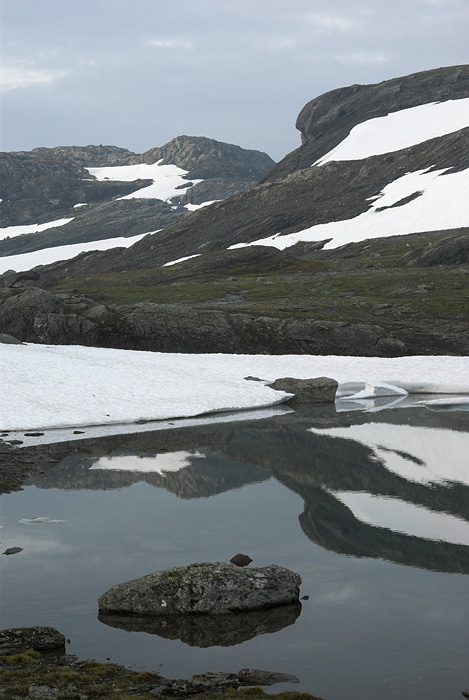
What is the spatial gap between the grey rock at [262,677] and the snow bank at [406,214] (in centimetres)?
13443

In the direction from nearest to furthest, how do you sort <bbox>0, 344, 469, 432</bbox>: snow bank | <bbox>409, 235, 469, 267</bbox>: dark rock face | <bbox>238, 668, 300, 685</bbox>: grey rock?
<bbox>238, 668, 300, 685</bbox>: grey rock
<bbox>0, 344, 469, 432</bbox>: snow bank
<bbox>409, 235, 469, 267</bbox>: dark rock face

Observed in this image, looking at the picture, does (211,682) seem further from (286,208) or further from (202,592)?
(286,208)

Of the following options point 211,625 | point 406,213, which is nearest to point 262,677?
point 211,625

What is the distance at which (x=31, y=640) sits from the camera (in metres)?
12.2

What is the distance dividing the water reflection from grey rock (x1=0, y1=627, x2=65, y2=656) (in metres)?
1.32

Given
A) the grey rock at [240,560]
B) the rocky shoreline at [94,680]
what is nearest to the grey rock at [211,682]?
the rocky shoreline at [94,680]

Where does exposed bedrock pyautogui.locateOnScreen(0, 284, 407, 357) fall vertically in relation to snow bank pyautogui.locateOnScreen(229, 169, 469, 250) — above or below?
below

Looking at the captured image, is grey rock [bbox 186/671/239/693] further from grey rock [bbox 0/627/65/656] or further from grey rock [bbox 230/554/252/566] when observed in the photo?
grey rock [bbox 230/554/252/566]

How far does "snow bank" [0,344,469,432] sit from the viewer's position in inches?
1494

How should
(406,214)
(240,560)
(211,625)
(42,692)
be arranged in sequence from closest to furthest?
(42,692) → (211,625) → (240,560) → (406,214)

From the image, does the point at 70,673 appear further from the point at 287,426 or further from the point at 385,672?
the point at 287,426

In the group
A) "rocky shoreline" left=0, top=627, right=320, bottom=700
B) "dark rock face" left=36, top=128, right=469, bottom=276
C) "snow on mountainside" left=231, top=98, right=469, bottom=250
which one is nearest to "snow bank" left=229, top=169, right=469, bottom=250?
"snow on mountainside" left=231, top=98, right=469, bottom=250

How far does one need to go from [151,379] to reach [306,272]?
79.1 meters

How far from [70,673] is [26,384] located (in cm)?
3203
